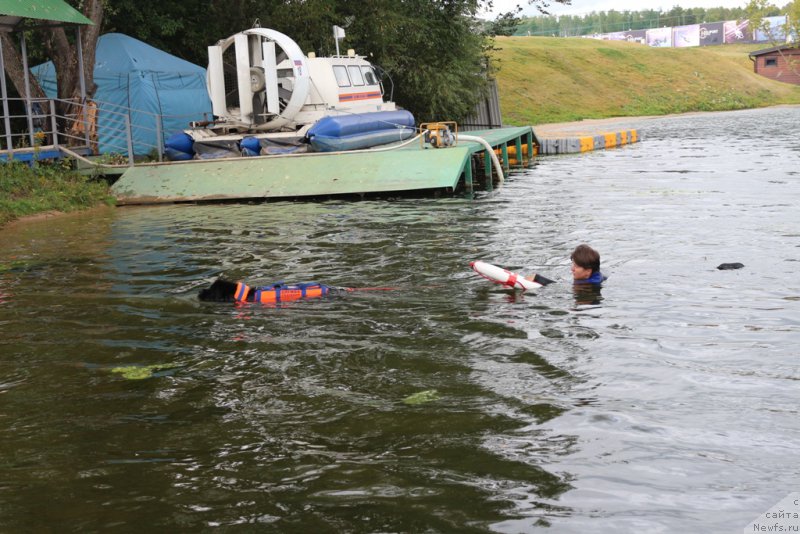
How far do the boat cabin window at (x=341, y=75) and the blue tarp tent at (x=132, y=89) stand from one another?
406 centimetres

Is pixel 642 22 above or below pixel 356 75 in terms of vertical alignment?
above

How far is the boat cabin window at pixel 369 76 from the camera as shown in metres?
26.3

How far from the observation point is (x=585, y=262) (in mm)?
10570

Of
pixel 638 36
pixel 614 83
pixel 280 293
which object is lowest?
pixel 280 293

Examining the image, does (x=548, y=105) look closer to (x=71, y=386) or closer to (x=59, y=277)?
(x=59, y=277)

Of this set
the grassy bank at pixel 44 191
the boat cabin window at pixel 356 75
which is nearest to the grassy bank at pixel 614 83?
the boat cabin window at pixel 356 75

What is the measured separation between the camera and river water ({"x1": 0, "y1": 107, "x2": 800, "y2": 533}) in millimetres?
5203

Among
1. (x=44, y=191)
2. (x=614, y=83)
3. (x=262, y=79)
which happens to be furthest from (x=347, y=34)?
(x=614, y=83)

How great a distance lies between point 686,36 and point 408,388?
14004 centimetres

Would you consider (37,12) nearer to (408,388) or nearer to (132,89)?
(132,89)

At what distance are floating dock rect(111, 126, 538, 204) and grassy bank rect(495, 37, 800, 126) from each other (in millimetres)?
36337

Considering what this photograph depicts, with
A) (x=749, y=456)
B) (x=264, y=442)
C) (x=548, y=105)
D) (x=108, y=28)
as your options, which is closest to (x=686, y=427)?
(x=749, y=456)

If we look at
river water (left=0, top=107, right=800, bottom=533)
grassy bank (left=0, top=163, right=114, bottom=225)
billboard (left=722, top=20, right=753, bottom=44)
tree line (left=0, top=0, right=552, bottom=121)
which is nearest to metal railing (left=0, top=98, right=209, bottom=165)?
tree line (left=0, top=0, right=552, bottom=121)

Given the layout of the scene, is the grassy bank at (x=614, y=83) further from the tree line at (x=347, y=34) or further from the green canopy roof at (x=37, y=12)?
the green canopy roof at (x=37, y=12)
